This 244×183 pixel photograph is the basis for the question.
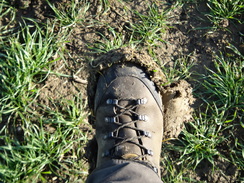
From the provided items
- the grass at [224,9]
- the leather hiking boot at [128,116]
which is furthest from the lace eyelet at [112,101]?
the grass at [224,9]

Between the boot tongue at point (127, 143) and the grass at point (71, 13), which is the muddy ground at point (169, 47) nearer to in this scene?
the grass at point (71, 13)

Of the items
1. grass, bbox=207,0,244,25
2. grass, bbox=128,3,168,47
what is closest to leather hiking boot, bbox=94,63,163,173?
grass, bbox=128,3,168,47

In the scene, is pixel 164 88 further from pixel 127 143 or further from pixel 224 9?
pixel 224 9

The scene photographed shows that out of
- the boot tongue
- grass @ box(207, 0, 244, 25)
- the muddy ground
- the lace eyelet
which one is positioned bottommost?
the boot tongue

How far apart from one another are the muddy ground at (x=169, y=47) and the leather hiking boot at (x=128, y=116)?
14 cm

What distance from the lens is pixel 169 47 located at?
9.80 feet

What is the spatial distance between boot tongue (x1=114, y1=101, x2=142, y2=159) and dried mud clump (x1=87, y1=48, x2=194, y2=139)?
0.32m

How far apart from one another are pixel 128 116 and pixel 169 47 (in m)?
0.79

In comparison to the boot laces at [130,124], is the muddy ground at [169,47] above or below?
above

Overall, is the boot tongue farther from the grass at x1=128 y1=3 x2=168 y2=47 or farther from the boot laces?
the grass at x1=128 y1=3 x2=168 y2=47

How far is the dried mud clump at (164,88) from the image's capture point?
2.65 meters

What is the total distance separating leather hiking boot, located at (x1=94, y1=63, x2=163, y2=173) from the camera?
2525mm

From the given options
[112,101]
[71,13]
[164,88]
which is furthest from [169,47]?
[71,13]

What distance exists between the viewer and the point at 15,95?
2674 mm
